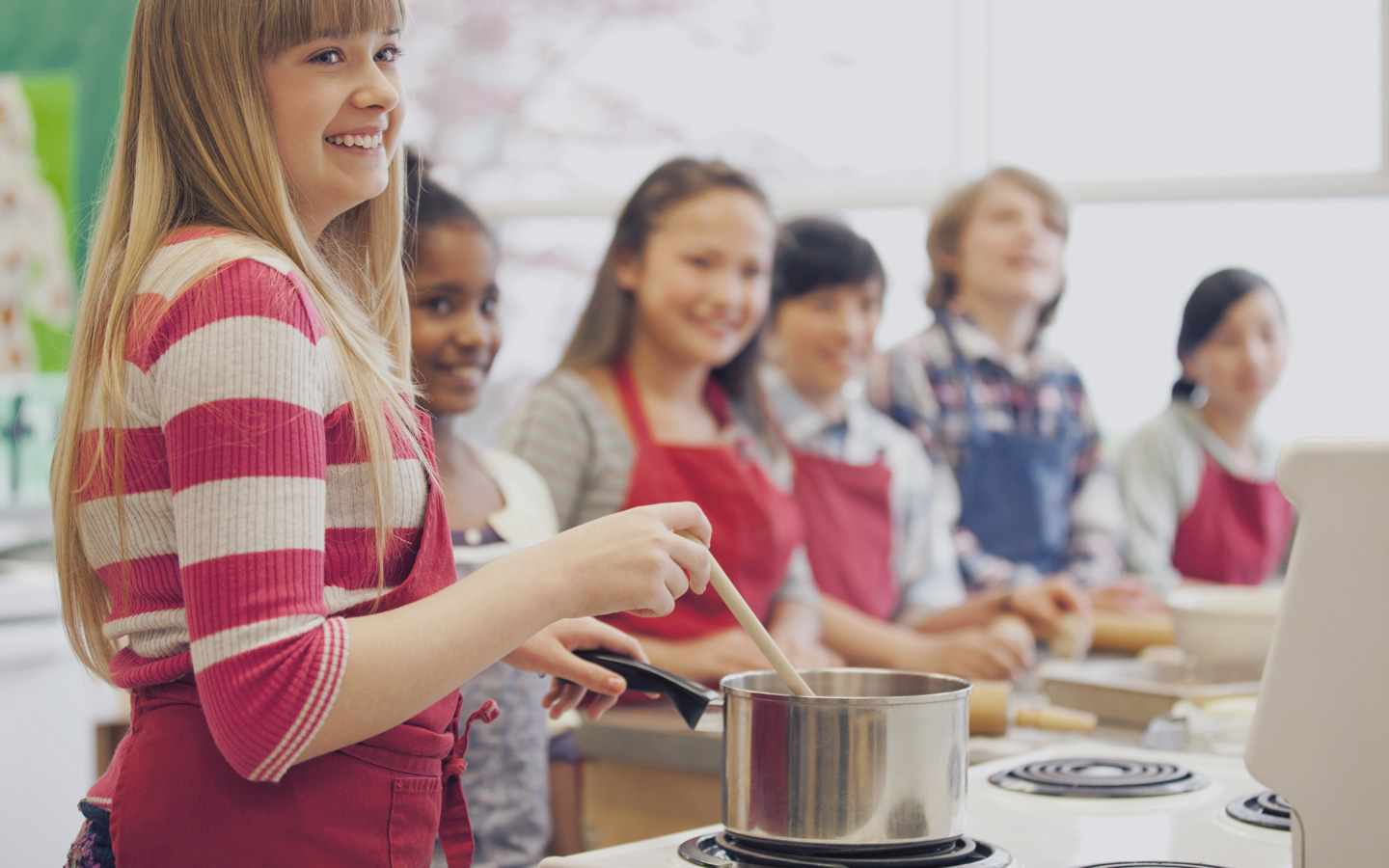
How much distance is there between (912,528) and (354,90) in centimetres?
155

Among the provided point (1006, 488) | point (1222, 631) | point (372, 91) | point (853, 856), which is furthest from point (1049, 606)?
point (372, 91)

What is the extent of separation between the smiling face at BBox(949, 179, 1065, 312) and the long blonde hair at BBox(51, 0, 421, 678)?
5.62 ft

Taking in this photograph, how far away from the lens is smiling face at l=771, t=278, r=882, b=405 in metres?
2.06

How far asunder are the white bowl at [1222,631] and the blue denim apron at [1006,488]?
0.88 m

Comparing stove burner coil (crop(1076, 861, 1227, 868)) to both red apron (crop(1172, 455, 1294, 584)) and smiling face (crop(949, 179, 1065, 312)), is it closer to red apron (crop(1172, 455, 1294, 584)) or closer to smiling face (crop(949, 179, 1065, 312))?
smiling face (crop(949, 179, 1065, 312))

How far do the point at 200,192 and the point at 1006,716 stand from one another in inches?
33.8

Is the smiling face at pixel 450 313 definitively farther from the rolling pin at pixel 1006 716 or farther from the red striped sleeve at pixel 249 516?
the red striped sleeve at pixel 249 516

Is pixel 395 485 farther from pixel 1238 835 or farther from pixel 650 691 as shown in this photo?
pixel 1238 835

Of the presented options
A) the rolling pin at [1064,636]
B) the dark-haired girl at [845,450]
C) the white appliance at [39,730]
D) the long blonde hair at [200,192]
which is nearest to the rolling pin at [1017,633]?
the rolling pin at [1064,636]

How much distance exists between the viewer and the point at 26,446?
276 cm

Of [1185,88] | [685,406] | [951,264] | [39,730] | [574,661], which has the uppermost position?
[1185,88]

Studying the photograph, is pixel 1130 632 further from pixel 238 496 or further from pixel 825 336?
pixel 238 496

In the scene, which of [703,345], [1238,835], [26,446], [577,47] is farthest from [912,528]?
[26,446]

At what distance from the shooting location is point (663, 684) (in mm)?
798
